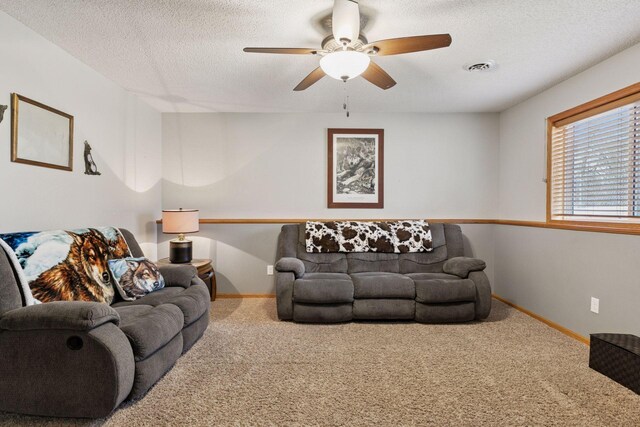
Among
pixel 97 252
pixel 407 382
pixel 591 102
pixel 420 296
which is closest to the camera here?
pixel 407 382

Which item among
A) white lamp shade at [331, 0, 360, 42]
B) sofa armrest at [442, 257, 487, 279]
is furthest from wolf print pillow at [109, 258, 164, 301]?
sofa armrest at [442, 257, 487, 279]

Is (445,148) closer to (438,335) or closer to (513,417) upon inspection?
(438,335)

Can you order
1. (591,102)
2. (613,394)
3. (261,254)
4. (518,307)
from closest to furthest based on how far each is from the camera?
(613,394), (591,102), (518,307), (261,254)

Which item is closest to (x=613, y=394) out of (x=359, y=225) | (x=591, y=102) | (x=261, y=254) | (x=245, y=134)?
(x=591, y=102)

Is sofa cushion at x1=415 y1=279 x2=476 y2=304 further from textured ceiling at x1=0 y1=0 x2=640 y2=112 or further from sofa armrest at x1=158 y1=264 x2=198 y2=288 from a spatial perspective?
sofa armrest at x1=158 y1=264 x2=198 y2=288

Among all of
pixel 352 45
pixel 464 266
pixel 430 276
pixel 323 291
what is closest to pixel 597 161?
pixel 464 266

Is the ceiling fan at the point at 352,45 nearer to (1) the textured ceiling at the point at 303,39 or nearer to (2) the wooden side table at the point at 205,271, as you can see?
(1) the textured ceiling at the point at 303,39

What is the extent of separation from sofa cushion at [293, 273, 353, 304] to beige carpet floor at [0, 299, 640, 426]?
26cm

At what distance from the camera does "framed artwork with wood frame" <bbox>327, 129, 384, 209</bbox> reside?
440 cm

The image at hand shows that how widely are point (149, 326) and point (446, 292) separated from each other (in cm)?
251

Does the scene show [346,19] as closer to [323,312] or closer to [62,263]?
[62,263]

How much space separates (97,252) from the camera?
2641 millimetres

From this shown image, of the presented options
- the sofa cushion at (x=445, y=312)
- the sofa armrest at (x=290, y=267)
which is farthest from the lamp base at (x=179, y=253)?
the sofa cushion at (x=445, y=312)

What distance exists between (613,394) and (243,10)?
3209mm
